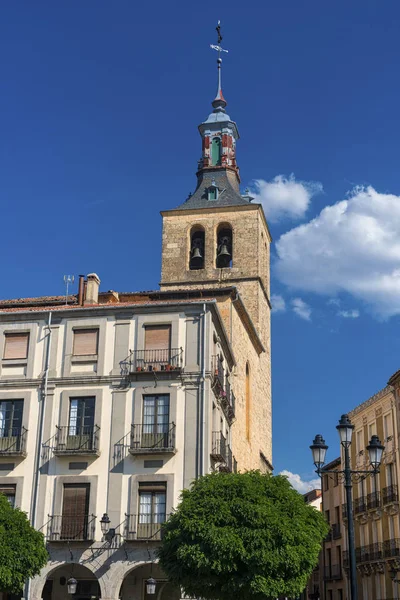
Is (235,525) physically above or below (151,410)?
below

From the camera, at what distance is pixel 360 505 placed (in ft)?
148

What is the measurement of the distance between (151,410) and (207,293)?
1154 centimetres

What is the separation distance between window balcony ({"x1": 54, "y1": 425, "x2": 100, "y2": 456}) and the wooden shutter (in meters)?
3.37

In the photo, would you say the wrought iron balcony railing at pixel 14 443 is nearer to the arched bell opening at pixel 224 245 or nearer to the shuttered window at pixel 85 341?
the shuttered window at pixel 85 341

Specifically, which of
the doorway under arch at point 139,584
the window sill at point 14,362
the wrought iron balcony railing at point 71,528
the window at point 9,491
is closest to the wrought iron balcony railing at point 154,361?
the window sill at point 14,362

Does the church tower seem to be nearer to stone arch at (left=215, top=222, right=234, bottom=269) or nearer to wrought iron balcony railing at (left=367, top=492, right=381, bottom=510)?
stone arch at (left=215, top=222, right=234, bottom=269)

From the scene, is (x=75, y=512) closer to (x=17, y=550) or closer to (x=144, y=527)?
(x=144, y=527)

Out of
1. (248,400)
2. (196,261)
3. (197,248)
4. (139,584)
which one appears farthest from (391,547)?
(197,248)

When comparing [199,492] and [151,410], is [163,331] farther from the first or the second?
[199,492]

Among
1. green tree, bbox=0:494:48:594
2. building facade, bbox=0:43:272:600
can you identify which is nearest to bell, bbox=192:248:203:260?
building facade, bbox=0:43:272:600

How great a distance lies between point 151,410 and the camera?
89.8ft

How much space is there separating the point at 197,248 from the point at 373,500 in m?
19.1

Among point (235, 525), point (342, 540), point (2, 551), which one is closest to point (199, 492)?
point (235, 525)

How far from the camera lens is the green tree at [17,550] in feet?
75.0
